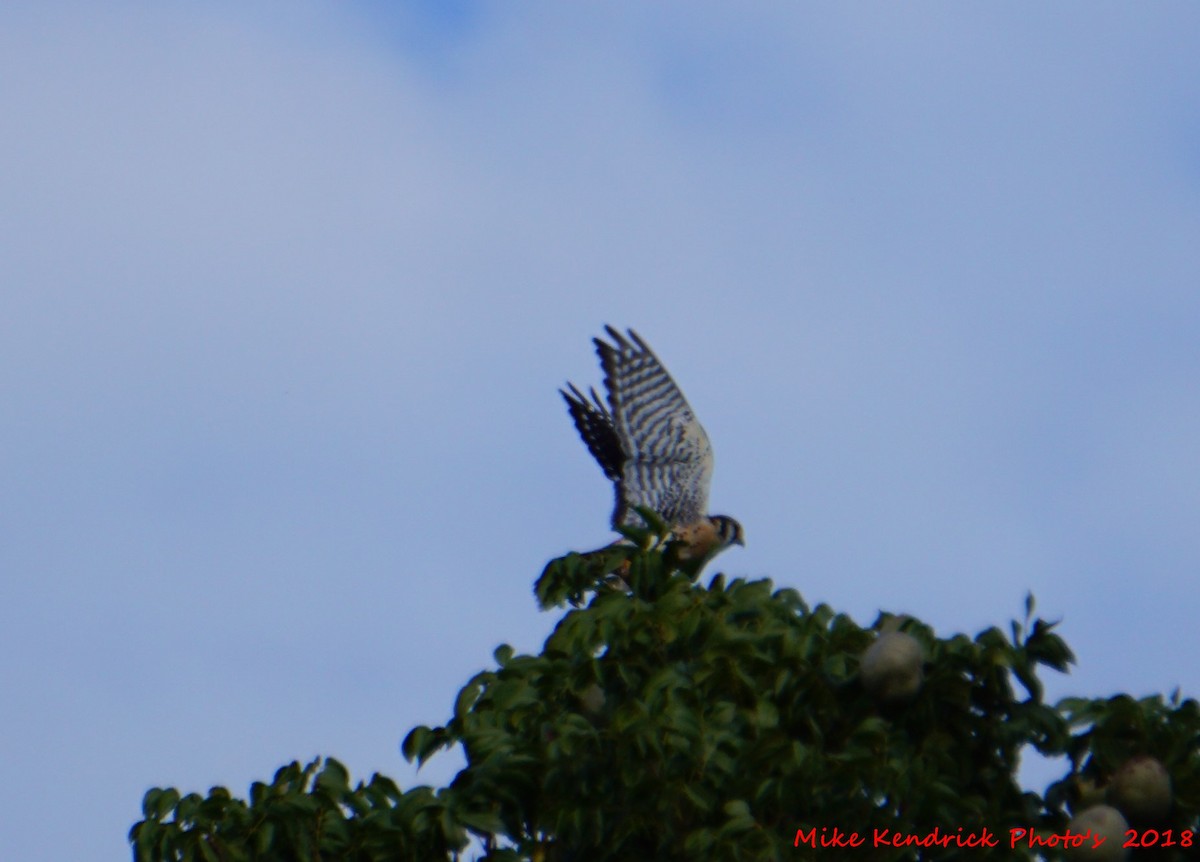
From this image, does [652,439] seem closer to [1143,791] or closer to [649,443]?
[649,443]

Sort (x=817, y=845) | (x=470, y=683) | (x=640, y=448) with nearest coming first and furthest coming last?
(x=817, y=845)
(x=470, y=683)
(x=640, y=448)

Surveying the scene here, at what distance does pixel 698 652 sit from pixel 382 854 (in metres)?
1.11

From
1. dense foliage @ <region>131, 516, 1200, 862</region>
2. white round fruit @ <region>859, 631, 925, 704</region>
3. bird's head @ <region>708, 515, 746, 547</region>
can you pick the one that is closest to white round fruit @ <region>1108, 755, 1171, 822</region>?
dense foliage @ <region>131, 516, 1200, 862</region>

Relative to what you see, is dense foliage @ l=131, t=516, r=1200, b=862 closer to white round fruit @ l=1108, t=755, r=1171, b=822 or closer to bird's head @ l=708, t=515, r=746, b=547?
white round fruit @ l=1108, t=755, r=1171, b=822

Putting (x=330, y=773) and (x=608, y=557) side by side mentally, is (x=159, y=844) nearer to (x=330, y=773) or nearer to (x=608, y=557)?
(x=330, y=773)

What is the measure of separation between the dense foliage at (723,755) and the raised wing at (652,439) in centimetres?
465

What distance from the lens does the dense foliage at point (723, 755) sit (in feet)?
17.0

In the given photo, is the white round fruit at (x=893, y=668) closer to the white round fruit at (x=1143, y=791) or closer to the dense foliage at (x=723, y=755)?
the dense foliage at (x=723, y=755)

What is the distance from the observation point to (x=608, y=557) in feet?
20.1

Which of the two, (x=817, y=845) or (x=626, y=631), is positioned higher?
(x=626, y=631)

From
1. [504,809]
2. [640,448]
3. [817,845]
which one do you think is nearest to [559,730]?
[504,809]

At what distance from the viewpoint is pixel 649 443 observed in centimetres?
Result: 1095

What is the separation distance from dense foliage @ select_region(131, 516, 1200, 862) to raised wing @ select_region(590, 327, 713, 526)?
15.2 feet

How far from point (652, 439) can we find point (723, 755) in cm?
583
